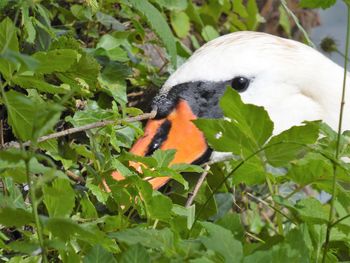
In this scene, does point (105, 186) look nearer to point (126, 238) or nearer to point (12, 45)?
point (12, 45)

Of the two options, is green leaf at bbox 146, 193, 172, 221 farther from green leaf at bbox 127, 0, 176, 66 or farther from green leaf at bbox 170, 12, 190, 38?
green leaf at bbox 170, 12, 190, 38

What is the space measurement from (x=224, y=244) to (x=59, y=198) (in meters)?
0.27

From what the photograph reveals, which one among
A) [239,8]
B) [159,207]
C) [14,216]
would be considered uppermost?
[14,216]

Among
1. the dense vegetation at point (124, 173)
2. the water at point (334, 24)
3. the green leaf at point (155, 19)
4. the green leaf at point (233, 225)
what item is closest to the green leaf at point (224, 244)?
the dense vegetation at point (124, 173)

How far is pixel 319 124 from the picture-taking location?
1593 millimetres

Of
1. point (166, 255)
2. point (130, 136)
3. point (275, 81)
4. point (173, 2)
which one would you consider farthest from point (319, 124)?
point (275, 81)

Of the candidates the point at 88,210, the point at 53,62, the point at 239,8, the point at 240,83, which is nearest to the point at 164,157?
the point at 88,210

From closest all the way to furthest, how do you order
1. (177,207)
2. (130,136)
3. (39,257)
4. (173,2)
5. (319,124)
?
(319,124) → (39,257) → (177,207) → (173,2) → (130,136)

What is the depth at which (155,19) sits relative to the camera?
210cm

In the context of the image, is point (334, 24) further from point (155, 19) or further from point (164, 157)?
point (164, 157)

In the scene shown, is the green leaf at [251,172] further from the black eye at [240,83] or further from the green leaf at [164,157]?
the black eye at [240,83]

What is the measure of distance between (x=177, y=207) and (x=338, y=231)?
1.29 ft

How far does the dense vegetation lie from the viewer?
1.39m

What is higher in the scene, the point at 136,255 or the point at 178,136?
the point at 136,255
